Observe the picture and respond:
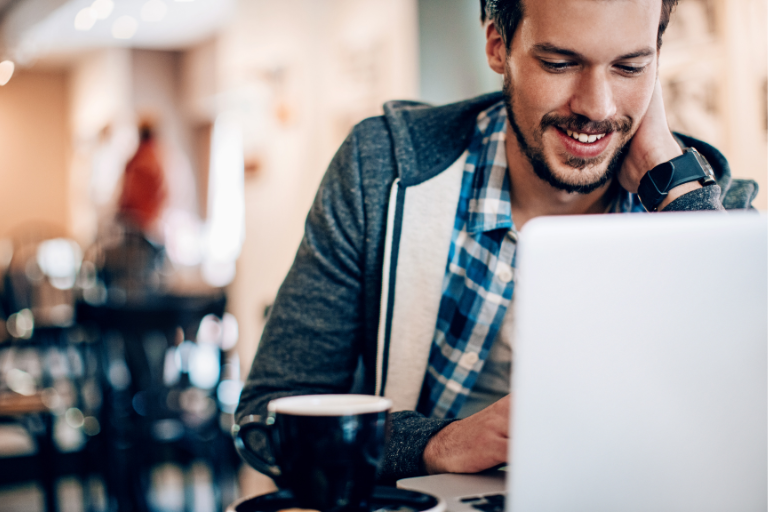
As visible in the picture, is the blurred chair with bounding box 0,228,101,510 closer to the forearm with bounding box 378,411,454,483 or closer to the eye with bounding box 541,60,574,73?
the forearm with bounding box 378,411,454,483

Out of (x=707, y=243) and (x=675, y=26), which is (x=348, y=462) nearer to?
(x=707, y=243)

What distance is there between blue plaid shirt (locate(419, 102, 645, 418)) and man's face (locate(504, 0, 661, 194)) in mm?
89

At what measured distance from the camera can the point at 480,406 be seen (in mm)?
1042

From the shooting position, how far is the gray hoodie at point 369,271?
95 centimetres

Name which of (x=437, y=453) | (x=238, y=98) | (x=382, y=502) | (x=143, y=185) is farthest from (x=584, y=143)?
(x=143, y=185)

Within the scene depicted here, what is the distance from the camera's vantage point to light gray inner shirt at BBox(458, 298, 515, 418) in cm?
102

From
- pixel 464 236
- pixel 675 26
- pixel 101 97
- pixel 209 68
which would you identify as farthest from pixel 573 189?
pixel 101 97

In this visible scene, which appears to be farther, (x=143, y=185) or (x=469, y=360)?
Result: (x=143, y=185)

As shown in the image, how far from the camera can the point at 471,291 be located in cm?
100

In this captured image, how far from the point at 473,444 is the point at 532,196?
54 cm

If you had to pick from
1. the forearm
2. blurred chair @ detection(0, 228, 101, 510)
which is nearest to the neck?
the forearm

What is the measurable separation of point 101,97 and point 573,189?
781 cm

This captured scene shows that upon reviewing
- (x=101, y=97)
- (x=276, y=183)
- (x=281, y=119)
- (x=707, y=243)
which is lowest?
(x=707, y=243)

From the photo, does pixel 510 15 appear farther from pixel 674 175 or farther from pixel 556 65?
pixel 674 175
